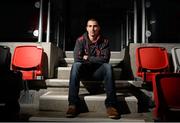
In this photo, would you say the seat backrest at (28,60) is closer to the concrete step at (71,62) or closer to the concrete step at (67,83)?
the concrete step at (67,83)

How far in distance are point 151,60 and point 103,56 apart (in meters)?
0.86

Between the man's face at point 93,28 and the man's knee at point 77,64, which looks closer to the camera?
the man's knee at point 77,64

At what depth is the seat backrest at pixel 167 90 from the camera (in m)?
2.34

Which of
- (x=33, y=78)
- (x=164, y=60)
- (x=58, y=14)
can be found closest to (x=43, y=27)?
(x=58, y=14)

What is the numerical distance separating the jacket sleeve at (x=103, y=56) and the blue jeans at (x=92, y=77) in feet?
0.19

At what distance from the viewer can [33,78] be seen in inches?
131

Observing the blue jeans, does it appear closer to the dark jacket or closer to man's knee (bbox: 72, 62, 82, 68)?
man's knee (bbox: 72, 62, 82, 68)

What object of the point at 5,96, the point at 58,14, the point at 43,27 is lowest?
the point at 5,96

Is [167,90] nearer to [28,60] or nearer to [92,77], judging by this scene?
[92,77]

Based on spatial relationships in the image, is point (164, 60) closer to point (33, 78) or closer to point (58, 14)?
point (33, 78)

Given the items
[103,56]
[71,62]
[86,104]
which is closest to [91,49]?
[103,56]

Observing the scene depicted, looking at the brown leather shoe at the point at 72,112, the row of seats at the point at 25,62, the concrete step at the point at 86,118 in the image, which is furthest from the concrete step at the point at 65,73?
the brown leather shoe at the point at 72,112

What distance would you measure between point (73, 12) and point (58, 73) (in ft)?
17.0

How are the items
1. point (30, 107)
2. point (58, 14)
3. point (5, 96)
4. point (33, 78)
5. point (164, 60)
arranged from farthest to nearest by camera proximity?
point (58, 14), point (164, 60), point (33, 78), point (30, 107), point (5, 96)
